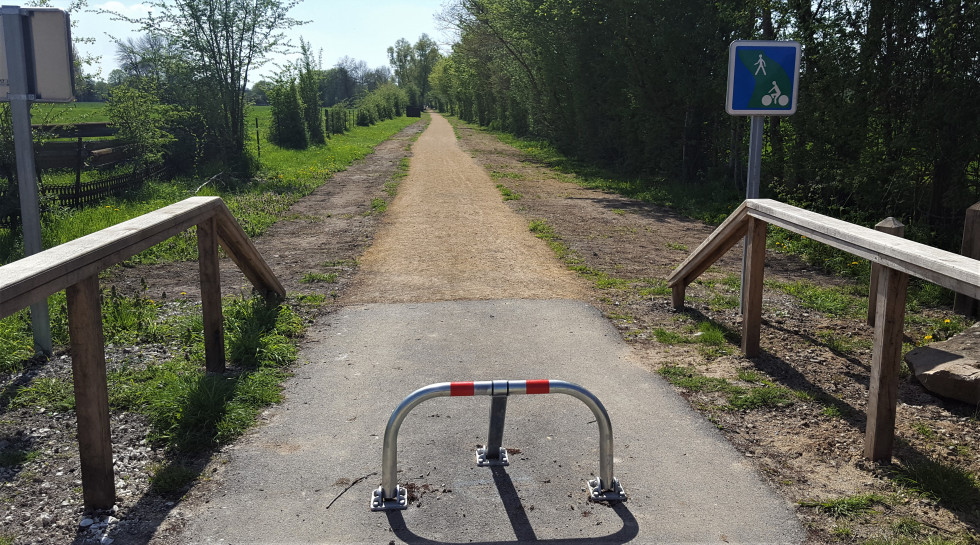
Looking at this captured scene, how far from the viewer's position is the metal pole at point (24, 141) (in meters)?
5.54

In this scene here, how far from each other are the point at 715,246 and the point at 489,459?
3.34 metres

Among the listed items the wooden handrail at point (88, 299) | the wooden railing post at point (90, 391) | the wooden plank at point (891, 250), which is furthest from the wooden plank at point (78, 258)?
the wooden plank at point (891, 250)

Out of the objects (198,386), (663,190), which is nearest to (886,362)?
(198,386)

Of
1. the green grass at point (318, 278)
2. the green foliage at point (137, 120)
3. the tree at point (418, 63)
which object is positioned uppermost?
the tree at point (418, 63)

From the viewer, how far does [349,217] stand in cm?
1391

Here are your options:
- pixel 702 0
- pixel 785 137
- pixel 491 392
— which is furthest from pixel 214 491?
pixel 702 0

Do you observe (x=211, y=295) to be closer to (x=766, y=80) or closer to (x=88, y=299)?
(x=88, y=299)

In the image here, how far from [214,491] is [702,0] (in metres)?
15.8

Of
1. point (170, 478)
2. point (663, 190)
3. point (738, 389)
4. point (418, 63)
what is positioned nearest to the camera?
point (170, 478)

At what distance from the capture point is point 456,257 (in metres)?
9.98

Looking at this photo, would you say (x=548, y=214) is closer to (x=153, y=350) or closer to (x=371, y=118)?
(x=153, y=350)

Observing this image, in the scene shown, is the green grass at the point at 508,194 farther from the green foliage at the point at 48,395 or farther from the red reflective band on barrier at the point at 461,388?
the red reflective band on barrier at the point at 461,388

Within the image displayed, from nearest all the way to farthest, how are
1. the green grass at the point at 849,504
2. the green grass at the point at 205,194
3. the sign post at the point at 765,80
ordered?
the green grass at the point at 849,504 < the sign post at the point at 765,80 < the green grass at the point at 205,194

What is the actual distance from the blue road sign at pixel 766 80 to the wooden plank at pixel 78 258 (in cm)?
453
